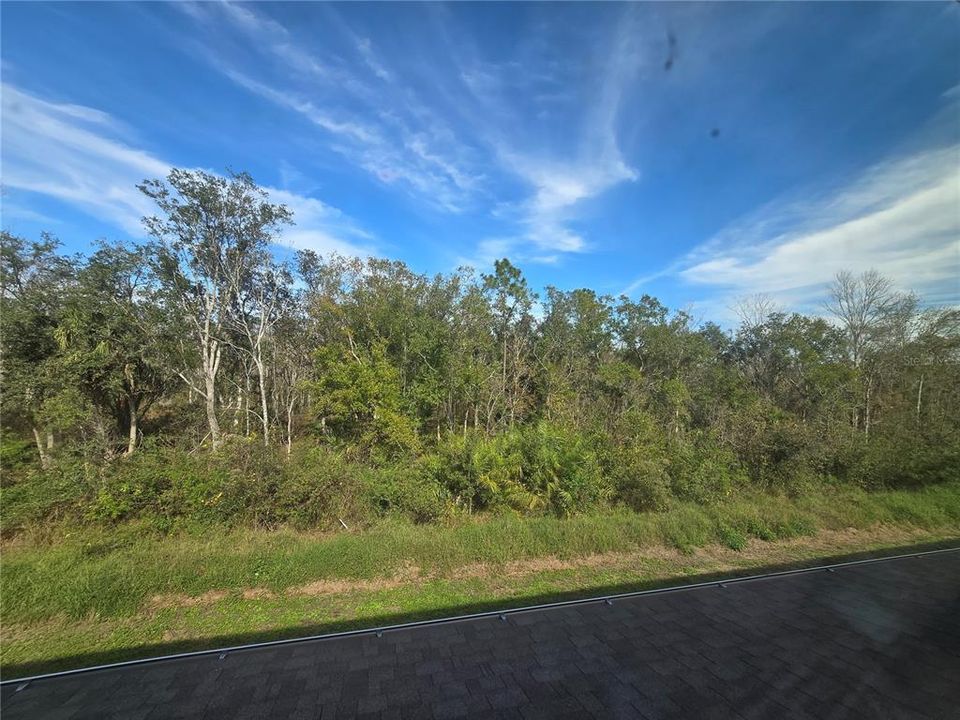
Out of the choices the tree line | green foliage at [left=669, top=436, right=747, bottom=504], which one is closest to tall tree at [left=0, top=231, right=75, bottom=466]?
the tree line

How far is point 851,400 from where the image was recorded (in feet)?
50.8

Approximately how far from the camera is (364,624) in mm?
3967

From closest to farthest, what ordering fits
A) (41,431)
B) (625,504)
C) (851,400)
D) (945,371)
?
(625,504) < (41,431) < (945,371) < (851,400)

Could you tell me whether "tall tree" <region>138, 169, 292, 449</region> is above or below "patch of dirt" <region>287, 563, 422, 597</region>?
above

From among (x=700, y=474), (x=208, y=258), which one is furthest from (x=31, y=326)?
(x=700, y=474)

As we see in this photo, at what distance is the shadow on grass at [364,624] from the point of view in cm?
338

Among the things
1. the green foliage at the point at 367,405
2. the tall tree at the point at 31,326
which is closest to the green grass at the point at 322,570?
the green foliage at the point at 367,405

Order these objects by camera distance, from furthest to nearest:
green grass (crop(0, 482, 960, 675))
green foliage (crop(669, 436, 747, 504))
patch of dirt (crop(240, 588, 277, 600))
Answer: green foliage (crop(669, 436, 747, 504)), patch of dirt (crop(240, 588, 277, 600)), green grass (crop(0, 482, 960, 675))

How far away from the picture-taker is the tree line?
7.63m

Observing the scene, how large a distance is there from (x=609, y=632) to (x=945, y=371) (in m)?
19.1

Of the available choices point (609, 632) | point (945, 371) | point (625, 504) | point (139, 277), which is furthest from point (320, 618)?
point (945, 371)

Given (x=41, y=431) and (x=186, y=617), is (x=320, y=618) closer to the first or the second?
(x=186, y=617)

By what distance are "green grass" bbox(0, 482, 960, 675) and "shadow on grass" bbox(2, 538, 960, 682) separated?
0.02 meters

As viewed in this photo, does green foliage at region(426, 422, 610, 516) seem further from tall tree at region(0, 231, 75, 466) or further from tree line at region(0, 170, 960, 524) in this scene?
tall tree at region(0, 231, 75, 466)
